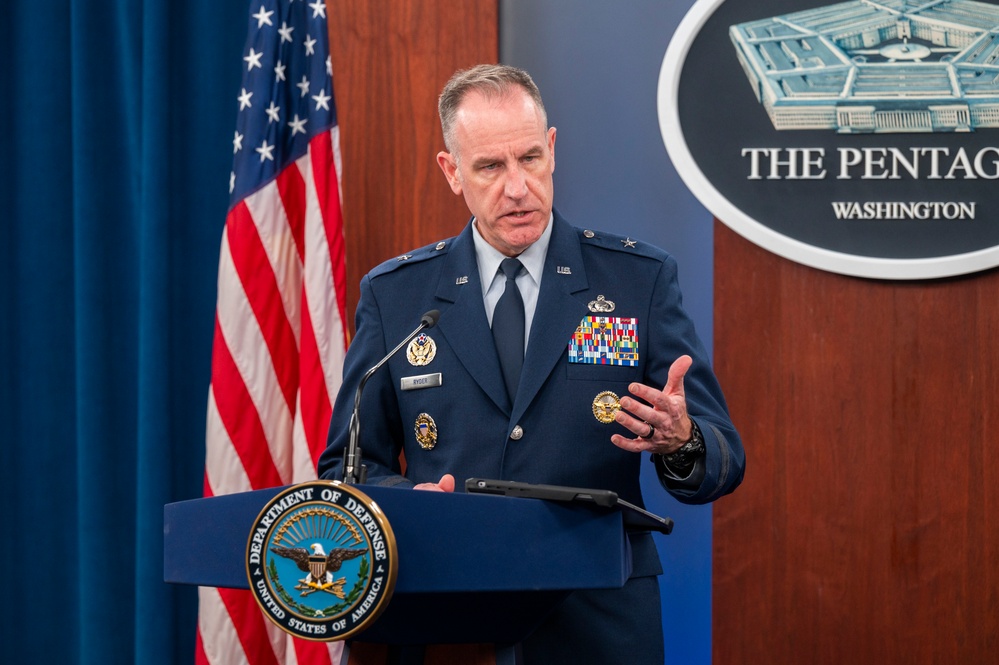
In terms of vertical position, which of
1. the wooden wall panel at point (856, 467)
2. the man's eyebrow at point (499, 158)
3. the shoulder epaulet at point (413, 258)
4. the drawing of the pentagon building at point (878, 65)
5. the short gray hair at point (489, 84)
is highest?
the drawing of the pentagon building at point (878, 65)

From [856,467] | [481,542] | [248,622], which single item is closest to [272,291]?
[248,622]

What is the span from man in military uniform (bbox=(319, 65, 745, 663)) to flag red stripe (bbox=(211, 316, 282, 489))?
104 cm

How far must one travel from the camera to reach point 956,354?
2.54m

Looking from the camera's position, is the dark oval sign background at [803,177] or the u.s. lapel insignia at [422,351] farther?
the dark oval sign background at [803,177]

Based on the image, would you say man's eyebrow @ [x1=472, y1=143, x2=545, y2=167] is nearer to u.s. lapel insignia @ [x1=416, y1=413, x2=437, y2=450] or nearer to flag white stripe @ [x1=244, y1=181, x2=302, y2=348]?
u.s. lapel insignia @ [x1=416, y1=413, x2=437, y2=450]

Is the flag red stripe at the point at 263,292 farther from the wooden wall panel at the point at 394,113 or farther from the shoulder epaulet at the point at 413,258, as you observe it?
the shoulder epaulet at the point at 413,258

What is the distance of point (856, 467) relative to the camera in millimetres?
Answer: 2576

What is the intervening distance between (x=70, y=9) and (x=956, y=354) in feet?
8.72

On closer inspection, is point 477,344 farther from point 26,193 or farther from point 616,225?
point 26,193

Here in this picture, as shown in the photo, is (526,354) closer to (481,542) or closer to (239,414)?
(481,542)

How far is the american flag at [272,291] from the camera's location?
2738 millimetres

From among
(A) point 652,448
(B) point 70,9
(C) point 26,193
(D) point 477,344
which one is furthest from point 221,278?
(A) point 652,448

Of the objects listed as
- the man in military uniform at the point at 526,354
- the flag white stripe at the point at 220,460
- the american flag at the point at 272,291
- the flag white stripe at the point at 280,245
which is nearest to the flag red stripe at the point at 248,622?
the american flag at the point at 272,291

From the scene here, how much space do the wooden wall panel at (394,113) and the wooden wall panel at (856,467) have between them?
79cm
